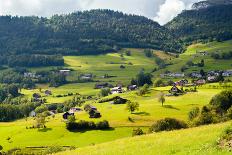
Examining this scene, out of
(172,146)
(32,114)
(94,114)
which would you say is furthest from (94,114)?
(172,146)

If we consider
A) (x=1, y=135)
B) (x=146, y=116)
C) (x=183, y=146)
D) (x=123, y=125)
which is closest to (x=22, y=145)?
(x=1, y=135)

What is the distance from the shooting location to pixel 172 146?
36.8 meters

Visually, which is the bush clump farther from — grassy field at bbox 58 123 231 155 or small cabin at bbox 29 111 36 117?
grassy field at bbox 58 123 231 155

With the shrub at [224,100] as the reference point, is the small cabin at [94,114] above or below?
below

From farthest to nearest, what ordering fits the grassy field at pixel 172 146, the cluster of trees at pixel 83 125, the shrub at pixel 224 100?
the cluster of trees at pixel 83 125 < the shrub at pixel 224 100 < the grassy field at pixel 172 146

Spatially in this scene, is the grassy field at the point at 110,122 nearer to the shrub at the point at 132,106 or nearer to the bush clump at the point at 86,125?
the shrub at the point at 132,106

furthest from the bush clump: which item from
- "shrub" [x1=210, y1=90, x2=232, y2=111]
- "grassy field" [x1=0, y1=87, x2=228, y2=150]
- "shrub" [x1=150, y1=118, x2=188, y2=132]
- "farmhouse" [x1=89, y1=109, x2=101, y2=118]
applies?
"shrub" [x1=150, y1=118, x2=188, y2=132]

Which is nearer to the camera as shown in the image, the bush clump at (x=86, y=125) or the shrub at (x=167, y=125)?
the shrub at (x=167, y=125)

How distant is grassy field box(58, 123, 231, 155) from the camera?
3224 cm

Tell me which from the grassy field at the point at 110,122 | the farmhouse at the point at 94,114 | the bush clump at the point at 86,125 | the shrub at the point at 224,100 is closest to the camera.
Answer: the grassy field at the point at 110,122

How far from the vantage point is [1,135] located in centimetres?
13212

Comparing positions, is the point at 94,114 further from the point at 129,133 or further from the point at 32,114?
the point at 32,114

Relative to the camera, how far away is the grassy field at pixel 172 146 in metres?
32.2

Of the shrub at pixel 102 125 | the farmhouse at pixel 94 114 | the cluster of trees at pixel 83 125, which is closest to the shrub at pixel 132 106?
the farmhouse at pixel 94 114
